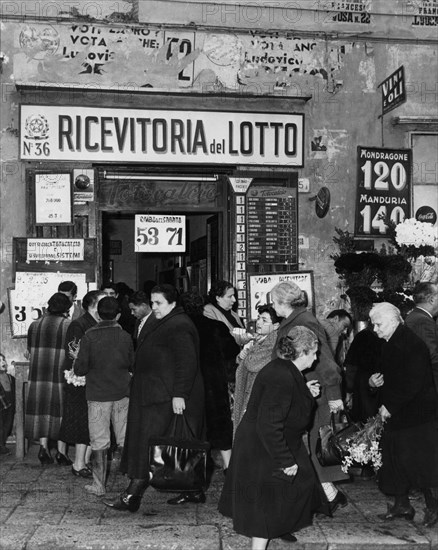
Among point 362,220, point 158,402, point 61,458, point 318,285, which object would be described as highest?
point 362,220

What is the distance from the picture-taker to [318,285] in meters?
11.4

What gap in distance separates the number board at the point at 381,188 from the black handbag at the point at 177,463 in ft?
16.9

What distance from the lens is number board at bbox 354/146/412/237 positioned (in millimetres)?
11344

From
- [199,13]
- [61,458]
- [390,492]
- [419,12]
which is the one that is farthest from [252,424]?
[419,12]

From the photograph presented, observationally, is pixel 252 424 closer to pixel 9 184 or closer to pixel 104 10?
pixel 9 184

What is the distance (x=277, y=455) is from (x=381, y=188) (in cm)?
660

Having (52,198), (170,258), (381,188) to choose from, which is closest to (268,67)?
(381,188)

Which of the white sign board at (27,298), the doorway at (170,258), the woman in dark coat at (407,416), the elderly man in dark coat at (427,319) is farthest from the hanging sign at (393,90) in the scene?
the white sign board at (27,298)

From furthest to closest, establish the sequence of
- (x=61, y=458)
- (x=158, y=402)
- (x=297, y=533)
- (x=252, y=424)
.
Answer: (x=61, y=458)
(x=158, y=402)
(x=297, y=533)
(x=252, y=424)

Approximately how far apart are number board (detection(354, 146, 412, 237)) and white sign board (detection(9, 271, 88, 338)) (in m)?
4.17

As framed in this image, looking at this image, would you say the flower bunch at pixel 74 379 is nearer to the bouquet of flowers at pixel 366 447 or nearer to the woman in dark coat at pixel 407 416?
the bouquet of flowers at pixel 366 447

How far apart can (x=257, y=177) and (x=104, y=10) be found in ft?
9.60

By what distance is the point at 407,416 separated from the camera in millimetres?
6793

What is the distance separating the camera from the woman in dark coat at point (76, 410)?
28.1ft
